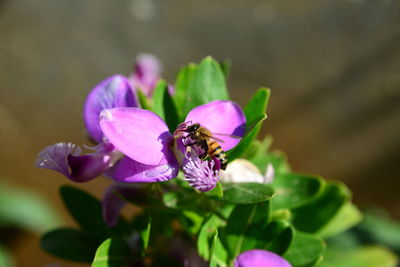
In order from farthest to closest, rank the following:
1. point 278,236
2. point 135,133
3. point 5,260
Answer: point 5,260 < point 278,236 < point 135,133

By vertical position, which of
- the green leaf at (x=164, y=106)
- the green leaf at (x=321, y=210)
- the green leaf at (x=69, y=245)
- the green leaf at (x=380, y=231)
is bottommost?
the green leaf at (x=380, y=231)

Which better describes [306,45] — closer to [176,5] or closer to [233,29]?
[233,29]

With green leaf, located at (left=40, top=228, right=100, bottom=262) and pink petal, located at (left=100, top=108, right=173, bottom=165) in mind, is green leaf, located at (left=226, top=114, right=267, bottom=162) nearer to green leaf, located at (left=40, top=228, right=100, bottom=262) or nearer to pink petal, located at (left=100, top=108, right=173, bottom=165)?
pink petal, located at (left=100, top=108, right=173, bottom=165)

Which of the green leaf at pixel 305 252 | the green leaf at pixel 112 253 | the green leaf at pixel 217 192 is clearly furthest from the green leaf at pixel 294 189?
the green leaf at pixel 112 253

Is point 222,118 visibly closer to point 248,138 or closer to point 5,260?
point 248,138

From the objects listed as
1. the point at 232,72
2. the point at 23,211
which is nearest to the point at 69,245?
the point at 23,211

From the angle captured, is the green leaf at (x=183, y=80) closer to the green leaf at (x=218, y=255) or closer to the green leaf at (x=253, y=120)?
the green leaf at (x=253, y=120)

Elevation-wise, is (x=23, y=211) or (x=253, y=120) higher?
(x=253, y=120)
